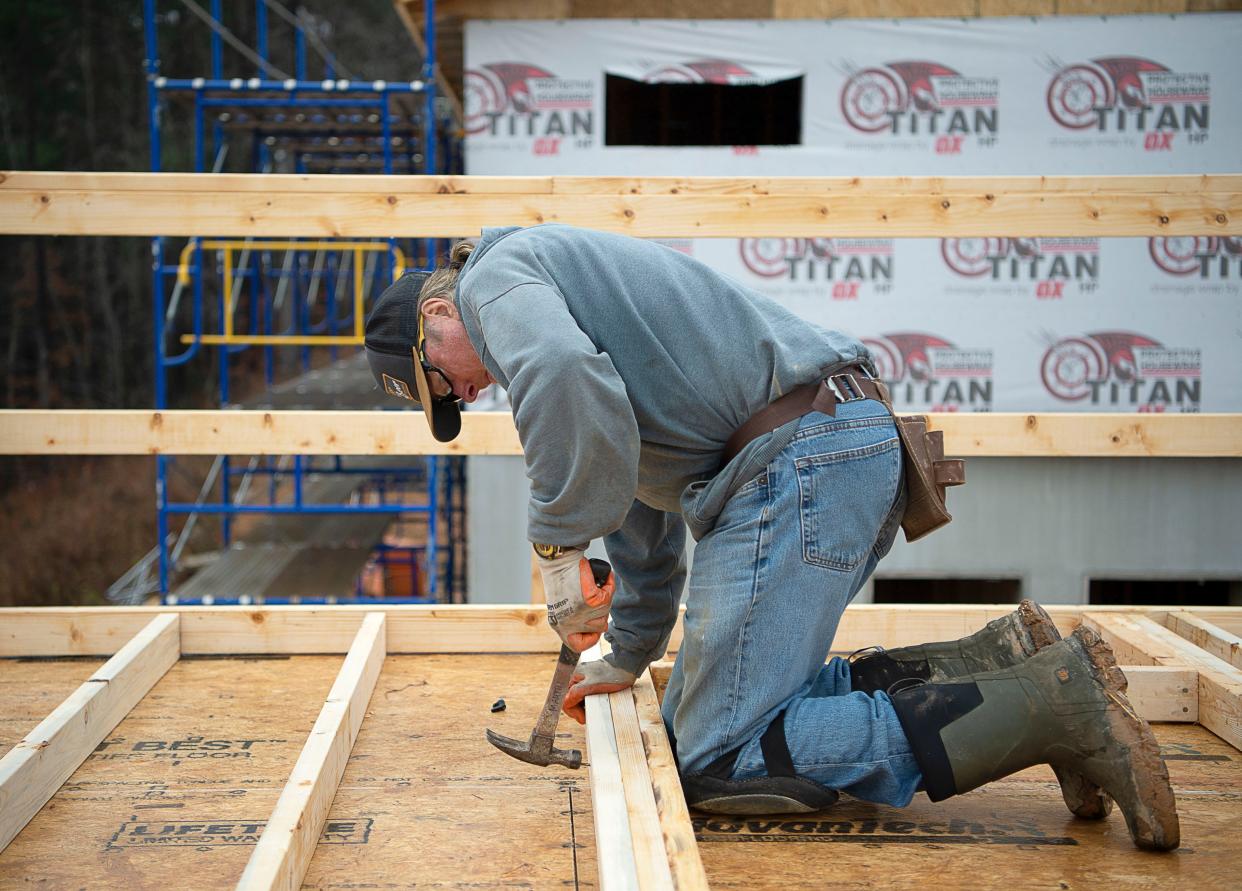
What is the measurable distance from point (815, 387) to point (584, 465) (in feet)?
1.77

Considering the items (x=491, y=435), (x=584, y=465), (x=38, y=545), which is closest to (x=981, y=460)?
(x=491, y=435)

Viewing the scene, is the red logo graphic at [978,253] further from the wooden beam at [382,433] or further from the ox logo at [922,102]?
the wooden beam at [382,433]

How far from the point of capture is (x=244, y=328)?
705 inches

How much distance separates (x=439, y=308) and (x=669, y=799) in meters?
1.07

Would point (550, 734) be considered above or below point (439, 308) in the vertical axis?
below

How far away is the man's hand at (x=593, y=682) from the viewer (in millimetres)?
2561

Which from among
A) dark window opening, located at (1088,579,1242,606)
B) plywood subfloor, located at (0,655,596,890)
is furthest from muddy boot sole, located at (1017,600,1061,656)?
dark window opening, located at (1088,579,1242,606)

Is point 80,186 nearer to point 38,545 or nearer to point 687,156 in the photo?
point 687,156

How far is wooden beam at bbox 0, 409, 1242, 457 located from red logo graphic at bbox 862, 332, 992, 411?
13.5ft

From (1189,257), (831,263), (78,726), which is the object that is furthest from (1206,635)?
(1189,257)

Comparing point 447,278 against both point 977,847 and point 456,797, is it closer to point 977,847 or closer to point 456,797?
point 456,797

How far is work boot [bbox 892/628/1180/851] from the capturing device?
1.97 meters

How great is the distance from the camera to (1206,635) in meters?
3.18

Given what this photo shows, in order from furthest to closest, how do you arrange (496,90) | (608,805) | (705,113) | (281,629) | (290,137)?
1. (290,137)
2. (705,113)
3. (496,90)
4. (281,629)
5. (608,805)
